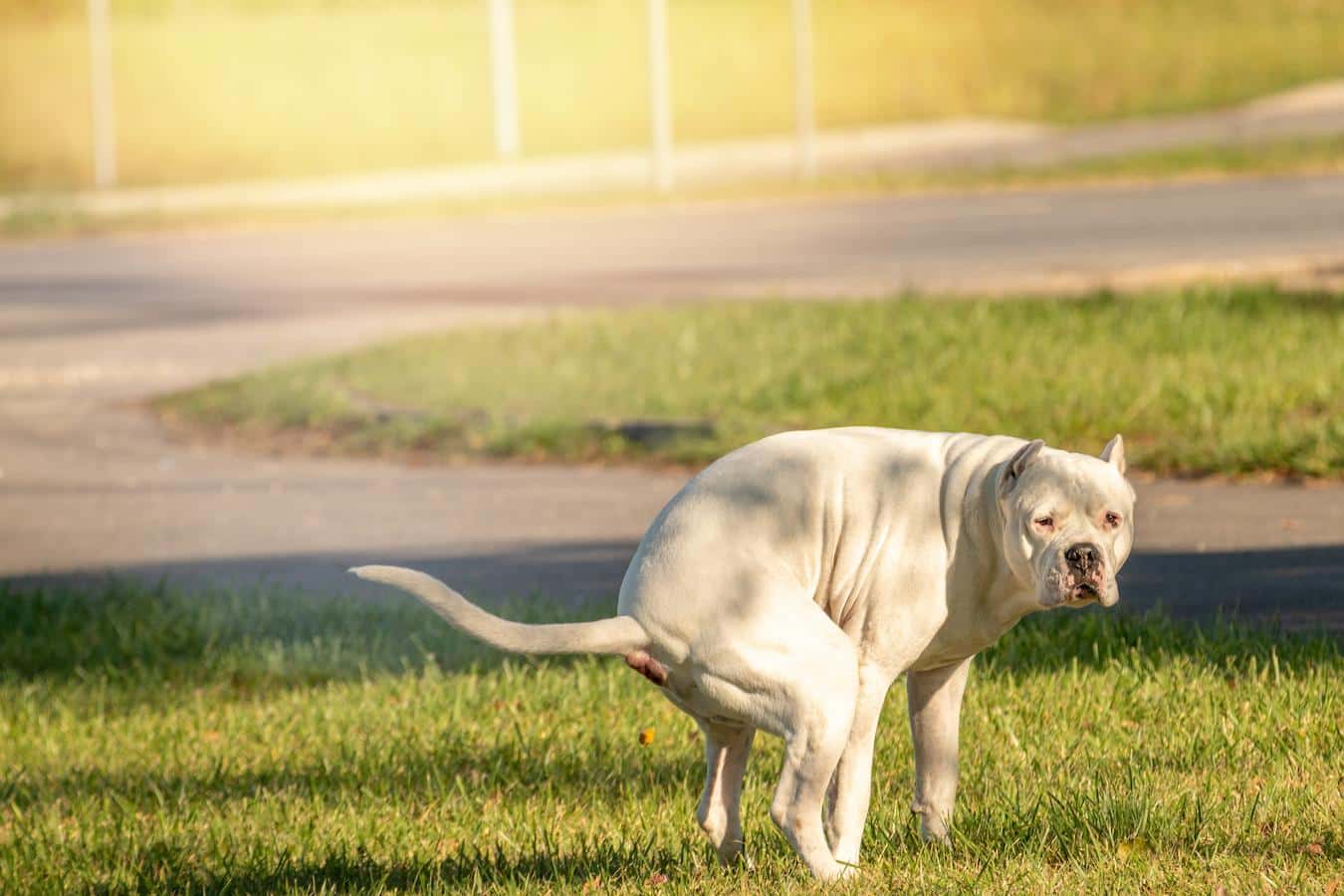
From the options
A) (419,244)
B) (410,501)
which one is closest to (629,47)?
(419,244)

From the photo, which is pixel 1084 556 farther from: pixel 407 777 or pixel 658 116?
A: pixel 658 116

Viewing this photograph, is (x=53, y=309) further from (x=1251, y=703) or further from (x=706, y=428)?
(x=1251, y=703)

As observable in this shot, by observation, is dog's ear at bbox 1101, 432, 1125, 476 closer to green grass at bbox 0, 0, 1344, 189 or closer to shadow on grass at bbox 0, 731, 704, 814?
shadow on grass at bbox 0, 731, 704, 814

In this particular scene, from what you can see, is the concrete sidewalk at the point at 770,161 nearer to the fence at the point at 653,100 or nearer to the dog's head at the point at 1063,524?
the fence at the point at 653,100

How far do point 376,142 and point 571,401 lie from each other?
38486mm

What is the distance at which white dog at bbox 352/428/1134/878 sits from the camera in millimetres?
3982

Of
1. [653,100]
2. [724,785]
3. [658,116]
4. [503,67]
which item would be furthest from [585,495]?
[503,67]

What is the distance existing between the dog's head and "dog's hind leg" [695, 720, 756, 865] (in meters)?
0.69

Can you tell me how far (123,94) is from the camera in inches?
2074

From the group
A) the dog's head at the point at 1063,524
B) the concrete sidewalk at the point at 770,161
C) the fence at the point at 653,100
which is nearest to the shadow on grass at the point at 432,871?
the dog's head at the point at 1063,524

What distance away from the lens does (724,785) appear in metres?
4.36

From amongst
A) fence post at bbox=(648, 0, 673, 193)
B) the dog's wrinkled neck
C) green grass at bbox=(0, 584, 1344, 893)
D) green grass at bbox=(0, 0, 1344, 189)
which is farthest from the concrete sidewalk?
the dog's wrinkled neck

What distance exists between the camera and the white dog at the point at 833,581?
3982mm

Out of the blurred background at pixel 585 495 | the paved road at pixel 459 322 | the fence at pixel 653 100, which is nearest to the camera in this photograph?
the blurred background at pixel 585 495
